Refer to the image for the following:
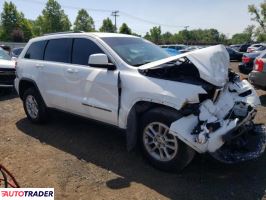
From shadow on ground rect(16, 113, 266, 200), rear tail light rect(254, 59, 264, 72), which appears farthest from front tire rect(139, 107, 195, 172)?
rear tail light rect(254, 59, 264, 72)

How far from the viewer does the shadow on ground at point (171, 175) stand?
3.93 meters

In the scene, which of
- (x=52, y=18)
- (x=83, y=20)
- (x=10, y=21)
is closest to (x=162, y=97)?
(x=10, y=21)

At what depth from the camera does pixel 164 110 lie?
4273 millimetres

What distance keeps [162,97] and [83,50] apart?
1981 millimetres

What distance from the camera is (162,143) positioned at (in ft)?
14.3

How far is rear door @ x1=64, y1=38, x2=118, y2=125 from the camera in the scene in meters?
4.89

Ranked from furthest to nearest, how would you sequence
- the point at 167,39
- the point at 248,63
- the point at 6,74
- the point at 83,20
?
the point at 167,39
the point at 83,20
the point at 248,63
the point at 6,74

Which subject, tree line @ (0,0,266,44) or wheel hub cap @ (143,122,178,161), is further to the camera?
tree line @ (0,0,266,44)

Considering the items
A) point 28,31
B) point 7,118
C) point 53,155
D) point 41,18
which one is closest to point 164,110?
point 53,155

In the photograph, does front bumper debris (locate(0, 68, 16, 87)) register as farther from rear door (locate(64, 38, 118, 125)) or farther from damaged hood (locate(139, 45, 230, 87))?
damaged hood (locate(139, 45, 230, 87))

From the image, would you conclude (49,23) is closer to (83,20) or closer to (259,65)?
(83,20)

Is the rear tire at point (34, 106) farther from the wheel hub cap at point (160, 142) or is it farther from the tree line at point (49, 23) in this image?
the tree line at point (49, 23)

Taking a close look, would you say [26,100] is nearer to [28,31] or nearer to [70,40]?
[70,40]

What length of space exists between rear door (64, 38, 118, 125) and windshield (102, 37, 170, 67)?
10.2 inches
